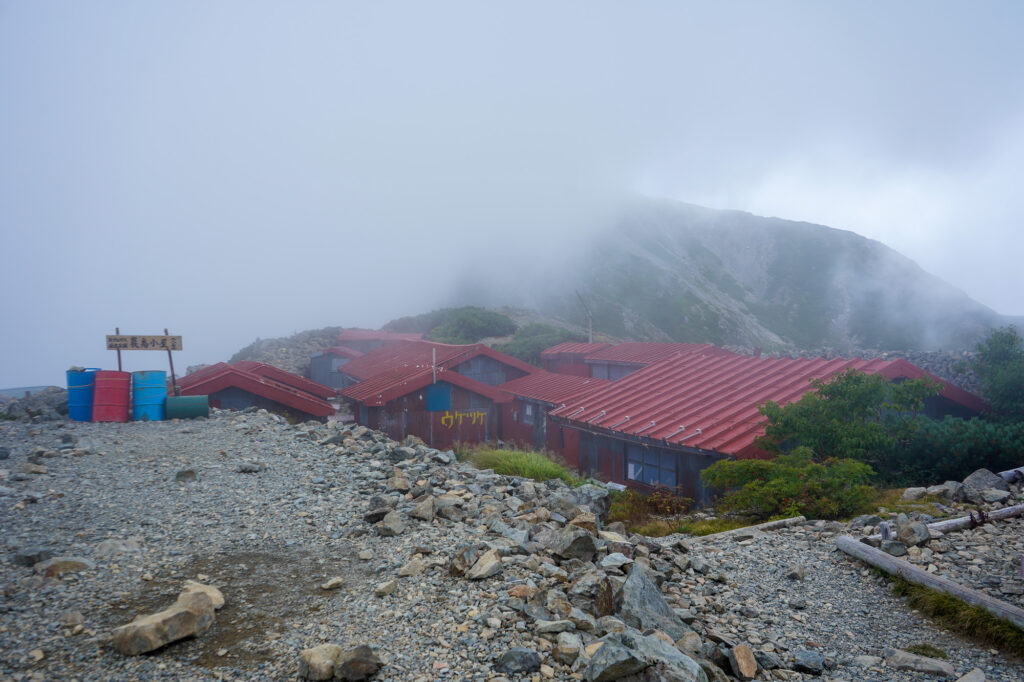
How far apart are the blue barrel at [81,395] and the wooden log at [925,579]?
17.1 metres

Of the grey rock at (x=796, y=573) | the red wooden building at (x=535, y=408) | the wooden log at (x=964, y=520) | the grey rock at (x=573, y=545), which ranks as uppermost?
the grey rock at (x=573, y=545)

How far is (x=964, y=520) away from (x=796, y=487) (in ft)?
8.56

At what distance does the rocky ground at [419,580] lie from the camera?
14.9 ft

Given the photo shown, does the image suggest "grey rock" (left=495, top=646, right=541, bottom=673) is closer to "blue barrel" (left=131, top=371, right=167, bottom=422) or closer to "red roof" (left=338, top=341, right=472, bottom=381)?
"blue barrel" (left=131, top=371, right=167, bottom=422)

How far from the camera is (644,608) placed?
5.66 meters

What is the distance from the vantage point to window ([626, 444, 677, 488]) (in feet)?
50.3

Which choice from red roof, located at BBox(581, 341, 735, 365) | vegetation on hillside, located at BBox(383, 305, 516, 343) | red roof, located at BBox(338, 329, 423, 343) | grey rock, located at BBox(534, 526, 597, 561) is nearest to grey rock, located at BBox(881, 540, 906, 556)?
grey rock, located at BBox(534, 526, 597, 561)

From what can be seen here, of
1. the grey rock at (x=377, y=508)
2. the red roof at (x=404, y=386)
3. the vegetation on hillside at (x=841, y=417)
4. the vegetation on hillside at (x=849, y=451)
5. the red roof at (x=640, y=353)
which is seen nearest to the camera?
the grey rock at (x=377, y=508)

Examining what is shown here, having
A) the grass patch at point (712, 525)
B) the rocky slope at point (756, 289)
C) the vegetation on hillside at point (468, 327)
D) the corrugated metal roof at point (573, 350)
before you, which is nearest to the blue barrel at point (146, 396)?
the grass patch at point (712, 525)

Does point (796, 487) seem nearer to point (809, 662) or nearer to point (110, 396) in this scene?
point (809, 662)

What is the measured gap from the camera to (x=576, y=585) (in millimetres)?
5801

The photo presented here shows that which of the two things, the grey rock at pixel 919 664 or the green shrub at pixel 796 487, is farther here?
the green shrub at pixel 796 487

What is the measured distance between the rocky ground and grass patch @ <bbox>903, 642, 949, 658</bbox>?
87 millimetres

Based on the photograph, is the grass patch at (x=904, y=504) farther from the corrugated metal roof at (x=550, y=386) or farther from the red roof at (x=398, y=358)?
the red roof at (x=398, y=358)
